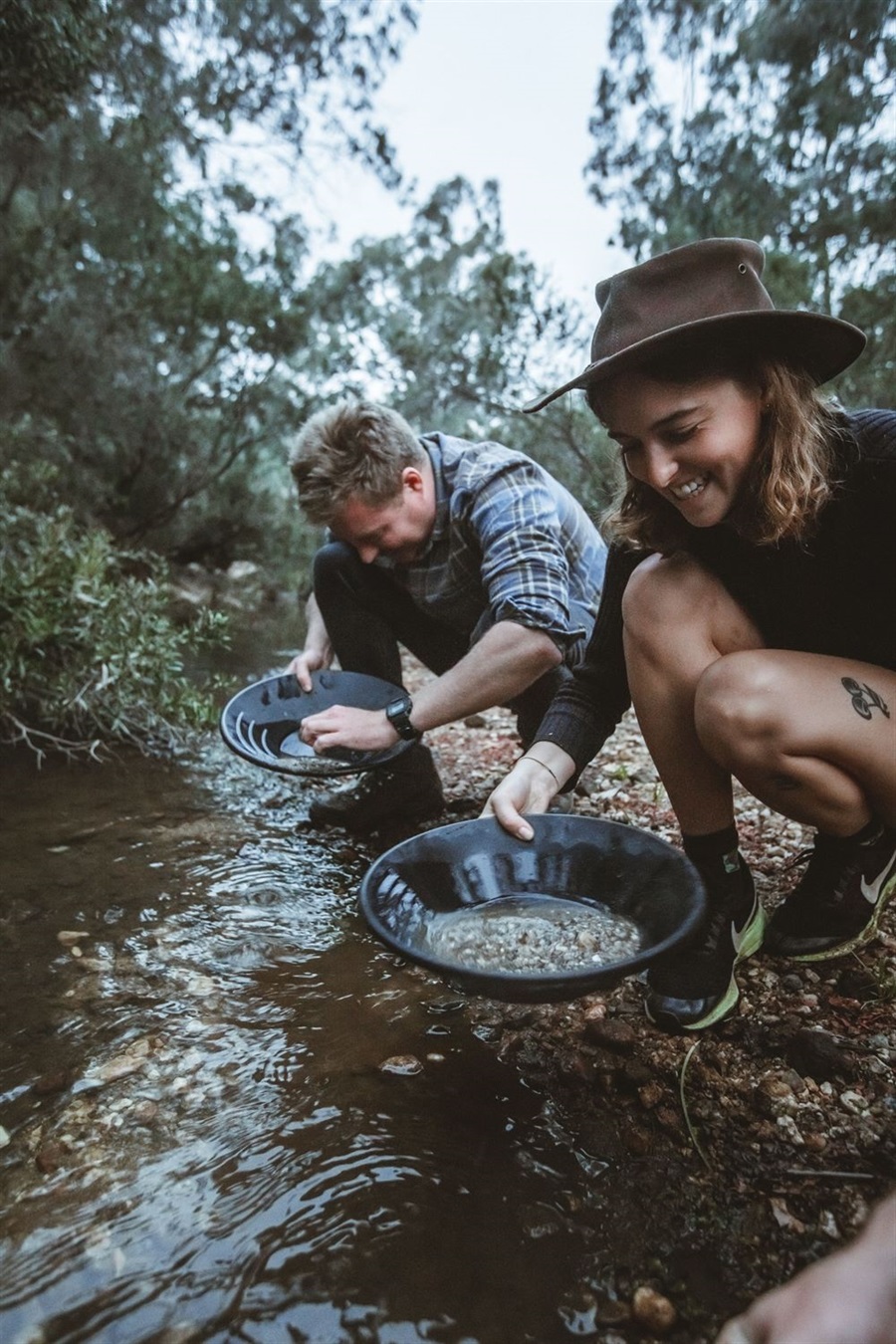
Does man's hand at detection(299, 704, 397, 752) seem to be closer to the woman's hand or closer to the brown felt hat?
the woman's hand

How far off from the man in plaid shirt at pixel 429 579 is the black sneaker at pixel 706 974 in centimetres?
83

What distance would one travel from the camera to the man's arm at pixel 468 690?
7.21 ft

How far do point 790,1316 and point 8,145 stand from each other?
7.51m

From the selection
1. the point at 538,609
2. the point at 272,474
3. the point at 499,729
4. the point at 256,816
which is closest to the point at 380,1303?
the point at 538,609

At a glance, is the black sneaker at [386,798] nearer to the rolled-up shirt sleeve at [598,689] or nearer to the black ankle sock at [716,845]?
the rolled-up shirt sleeve at [598,689]

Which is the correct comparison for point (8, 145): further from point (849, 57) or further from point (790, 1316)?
point (790, 1316)

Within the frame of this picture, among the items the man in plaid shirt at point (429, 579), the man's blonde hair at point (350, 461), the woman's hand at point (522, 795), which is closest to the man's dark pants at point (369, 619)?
the man in plaid shirt at point (429, 579)

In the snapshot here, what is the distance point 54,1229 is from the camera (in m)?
1.13

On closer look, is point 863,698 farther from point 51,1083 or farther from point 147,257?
point 147,257

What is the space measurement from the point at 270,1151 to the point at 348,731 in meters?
1.14

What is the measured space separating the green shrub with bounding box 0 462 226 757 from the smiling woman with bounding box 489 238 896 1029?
219 cm

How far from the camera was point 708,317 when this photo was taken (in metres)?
1.29

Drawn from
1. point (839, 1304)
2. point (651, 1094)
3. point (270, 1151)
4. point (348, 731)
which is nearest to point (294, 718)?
point (348, 731)

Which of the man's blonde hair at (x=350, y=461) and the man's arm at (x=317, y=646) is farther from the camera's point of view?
the man's arm at (x=317, y=646)
